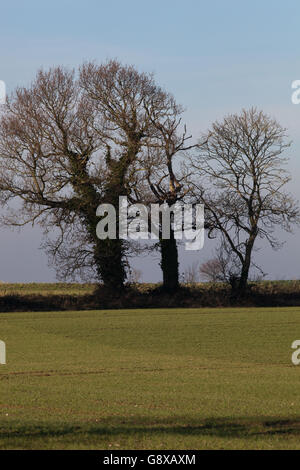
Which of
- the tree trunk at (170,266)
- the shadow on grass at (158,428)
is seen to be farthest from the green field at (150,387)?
the tree trunk at (170,266)

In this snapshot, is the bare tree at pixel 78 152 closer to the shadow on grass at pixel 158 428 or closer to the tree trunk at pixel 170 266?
the tree trunk at pixel 170 266

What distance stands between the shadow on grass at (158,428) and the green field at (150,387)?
1 centimetres

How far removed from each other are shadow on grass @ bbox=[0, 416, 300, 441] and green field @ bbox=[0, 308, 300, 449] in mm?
13

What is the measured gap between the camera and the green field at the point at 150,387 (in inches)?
367

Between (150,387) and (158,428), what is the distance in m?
4.66

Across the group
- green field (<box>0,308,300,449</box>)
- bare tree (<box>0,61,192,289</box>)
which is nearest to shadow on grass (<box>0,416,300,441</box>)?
green field (<box>0,308,300,449</box>)

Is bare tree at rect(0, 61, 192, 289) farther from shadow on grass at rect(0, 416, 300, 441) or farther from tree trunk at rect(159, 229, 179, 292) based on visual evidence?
shadow on grass at rect(0, 416, 300, 441)

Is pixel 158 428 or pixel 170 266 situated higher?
pixel 170 266

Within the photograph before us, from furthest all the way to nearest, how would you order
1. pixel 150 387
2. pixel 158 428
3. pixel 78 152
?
pixel 78 152 → pixel 150 387 → pixel 158 428

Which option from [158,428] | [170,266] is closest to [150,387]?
[158,428]

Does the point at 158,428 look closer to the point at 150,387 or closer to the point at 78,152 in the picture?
the point at 150,387

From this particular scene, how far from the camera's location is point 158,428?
9.77 meters

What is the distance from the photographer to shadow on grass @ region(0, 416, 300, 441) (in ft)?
30.9

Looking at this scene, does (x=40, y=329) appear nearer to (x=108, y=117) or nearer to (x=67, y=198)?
(x=67, y=198)
